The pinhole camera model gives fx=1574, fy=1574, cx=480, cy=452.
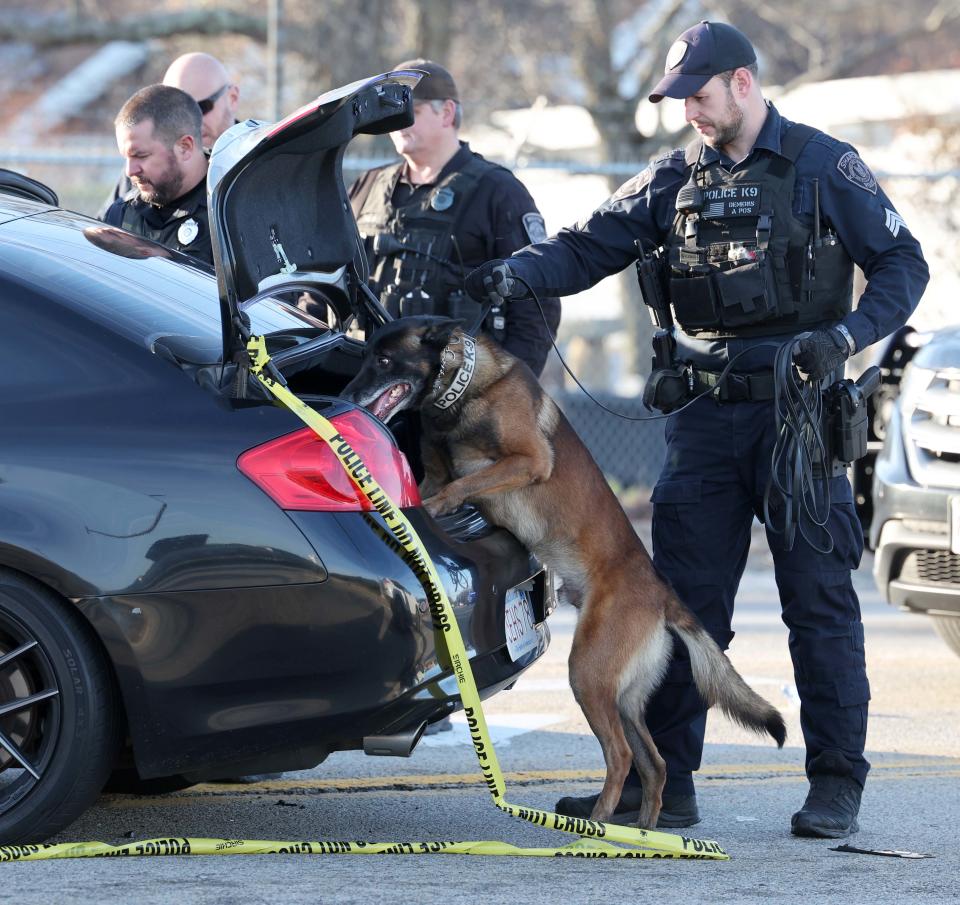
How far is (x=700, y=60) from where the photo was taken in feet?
13.8

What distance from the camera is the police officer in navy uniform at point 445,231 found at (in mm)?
5449

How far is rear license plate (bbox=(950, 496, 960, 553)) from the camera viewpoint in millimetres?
5559

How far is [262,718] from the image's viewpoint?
138 inches

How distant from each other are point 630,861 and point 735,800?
2.81ft

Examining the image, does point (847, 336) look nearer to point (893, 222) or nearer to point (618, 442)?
point (893, 222)

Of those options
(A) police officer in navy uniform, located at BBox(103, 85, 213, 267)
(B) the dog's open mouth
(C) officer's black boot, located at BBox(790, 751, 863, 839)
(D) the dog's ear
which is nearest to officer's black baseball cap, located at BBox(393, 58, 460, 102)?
(A) police officer in navy uniform, located at BBox(103, 85, 213, 267)

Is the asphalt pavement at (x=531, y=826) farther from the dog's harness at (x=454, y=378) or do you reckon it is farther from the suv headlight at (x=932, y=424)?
the dog's harness at (x=454, y=378)

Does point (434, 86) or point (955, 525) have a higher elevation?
point (434, 86)

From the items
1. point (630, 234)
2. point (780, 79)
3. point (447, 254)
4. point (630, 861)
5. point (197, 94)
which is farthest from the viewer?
point (780, 79)

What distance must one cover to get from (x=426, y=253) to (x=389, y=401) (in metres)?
1.45

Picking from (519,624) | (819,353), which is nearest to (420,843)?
(519,624)

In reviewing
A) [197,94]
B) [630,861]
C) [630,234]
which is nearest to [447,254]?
[630,234]

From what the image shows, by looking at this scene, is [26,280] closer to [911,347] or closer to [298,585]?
[298,585]

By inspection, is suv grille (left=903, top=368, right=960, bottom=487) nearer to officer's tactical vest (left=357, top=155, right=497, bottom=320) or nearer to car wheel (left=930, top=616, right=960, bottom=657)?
car wheel (left=930, top=616, right=960, bottom=657)
